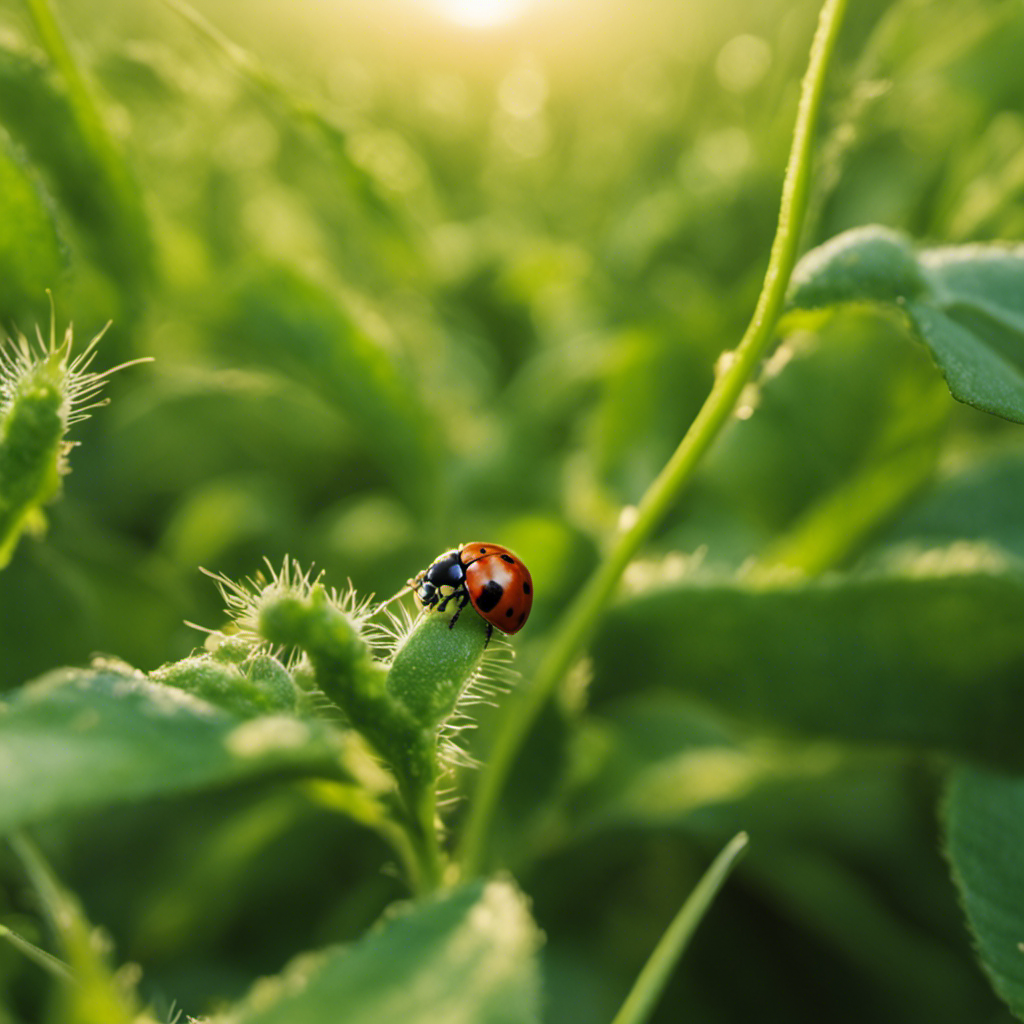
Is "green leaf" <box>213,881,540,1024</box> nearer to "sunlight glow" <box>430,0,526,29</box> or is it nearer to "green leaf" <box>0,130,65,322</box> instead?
"green leaf" <box>0,130,65,322</box>

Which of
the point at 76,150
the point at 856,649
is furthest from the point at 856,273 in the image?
the point at 76,150

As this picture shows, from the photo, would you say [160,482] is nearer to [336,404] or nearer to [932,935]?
[336,404]

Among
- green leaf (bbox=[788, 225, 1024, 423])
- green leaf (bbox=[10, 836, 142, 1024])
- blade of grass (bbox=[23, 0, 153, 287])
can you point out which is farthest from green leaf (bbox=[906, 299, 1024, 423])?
blade of grass (bbox=[23, 0, 153, 287])

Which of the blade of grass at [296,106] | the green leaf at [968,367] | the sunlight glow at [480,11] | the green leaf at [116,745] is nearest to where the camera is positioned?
the green leaf at [116,745]

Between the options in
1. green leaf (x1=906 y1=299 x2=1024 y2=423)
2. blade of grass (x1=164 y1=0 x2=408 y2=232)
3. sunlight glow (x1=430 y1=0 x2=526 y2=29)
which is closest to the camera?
green leaf (x1=906 y1=299 x2=1024 y2=423)

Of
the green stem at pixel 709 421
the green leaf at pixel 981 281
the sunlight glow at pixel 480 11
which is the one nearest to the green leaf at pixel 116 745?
the green stem at pixel 709 421

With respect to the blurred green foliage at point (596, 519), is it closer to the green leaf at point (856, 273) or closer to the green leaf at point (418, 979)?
the green leaf at point (856, 273)
